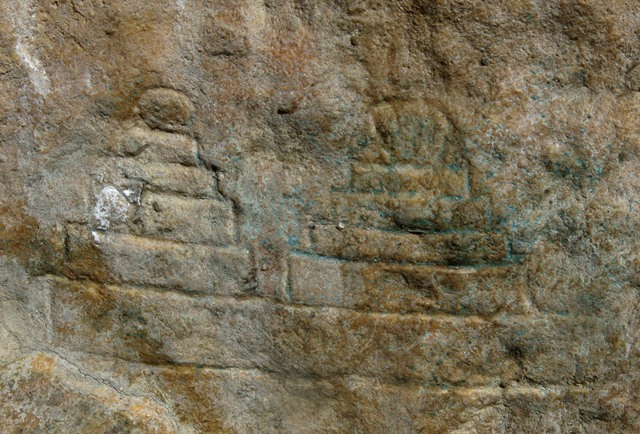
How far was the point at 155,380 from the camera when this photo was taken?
1.81m

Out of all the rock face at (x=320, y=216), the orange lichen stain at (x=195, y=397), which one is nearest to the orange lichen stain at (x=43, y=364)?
the rock face at (x=320, y=216)

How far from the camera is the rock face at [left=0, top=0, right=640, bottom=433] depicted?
1564 millimetres

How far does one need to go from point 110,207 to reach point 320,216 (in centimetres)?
46

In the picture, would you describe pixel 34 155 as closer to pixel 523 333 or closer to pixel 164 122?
pixel 164 122

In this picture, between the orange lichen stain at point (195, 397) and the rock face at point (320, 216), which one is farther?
the orange lichen stain at point (195, 397)

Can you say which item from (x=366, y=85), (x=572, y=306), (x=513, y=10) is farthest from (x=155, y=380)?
(x=513, y=10)

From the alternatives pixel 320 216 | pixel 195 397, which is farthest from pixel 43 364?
pixel 320 216

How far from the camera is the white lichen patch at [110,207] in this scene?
1704 millimetres

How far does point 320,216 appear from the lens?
166 cm

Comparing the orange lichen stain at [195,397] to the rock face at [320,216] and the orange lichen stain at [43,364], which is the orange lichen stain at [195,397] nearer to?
the rock face at [320,216]

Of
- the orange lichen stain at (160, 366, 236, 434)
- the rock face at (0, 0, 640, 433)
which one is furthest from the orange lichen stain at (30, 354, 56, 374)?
the orange lichen stain at (160, 366, 236, 434)

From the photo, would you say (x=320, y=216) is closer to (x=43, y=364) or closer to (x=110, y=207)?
(x=110, y=207)

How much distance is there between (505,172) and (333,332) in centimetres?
50

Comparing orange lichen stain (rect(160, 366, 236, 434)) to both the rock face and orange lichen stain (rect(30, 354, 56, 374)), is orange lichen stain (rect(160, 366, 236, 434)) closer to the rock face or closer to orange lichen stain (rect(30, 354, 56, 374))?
the rock face
